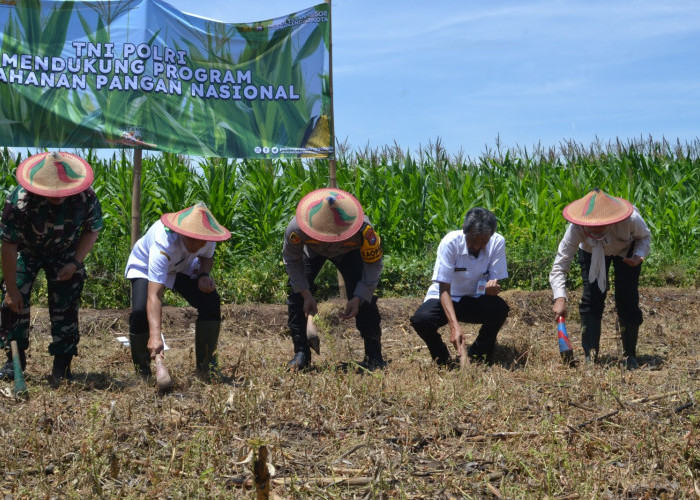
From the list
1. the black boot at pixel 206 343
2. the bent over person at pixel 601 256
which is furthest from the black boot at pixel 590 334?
the black boot at pixel 206 343

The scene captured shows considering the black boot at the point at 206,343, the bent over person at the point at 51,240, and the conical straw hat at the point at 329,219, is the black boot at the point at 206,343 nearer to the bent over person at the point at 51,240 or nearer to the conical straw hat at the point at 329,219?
the bent over person at the point at 51,240

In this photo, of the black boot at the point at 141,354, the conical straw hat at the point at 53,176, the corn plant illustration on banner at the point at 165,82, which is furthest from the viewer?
the corn plant illustration on banner at the point at 165,82

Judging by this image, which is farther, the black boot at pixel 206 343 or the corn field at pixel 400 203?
the corn field at pixel 400 203

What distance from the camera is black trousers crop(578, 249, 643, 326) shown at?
6406 mm

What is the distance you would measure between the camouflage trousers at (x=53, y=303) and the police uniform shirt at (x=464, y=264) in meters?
2.66

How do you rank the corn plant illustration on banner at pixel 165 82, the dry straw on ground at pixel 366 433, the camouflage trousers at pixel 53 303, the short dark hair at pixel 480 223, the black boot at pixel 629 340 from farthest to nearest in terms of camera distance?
the corn plant illustration on banner at pixel 165 82 < the black boot at pixel 629 340 < the short dark hair at pixel 480 223 < the camouflage trousers at pixel 53 303 < the dry straw on ground at pixel 366 433

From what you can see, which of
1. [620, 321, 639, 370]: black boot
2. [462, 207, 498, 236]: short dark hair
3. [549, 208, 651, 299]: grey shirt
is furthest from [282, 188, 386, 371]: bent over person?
[620, 321, 639, 370]: black boot

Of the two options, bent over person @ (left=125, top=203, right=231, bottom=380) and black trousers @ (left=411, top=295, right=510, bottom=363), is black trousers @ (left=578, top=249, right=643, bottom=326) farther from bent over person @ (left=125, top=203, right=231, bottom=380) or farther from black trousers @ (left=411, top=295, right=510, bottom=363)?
bent over person @ (left=125, top=203, right=231, bottom=380)

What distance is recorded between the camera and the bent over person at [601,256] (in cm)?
609

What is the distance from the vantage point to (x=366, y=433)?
13.9 feet

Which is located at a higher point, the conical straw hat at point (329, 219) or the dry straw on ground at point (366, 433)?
the conical straw hat at point (329, 219)

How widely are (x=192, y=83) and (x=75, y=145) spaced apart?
134 centimetres

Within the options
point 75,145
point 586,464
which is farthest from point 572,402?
point 75,145

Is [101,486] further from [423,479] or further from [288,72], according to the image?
[288,72]
